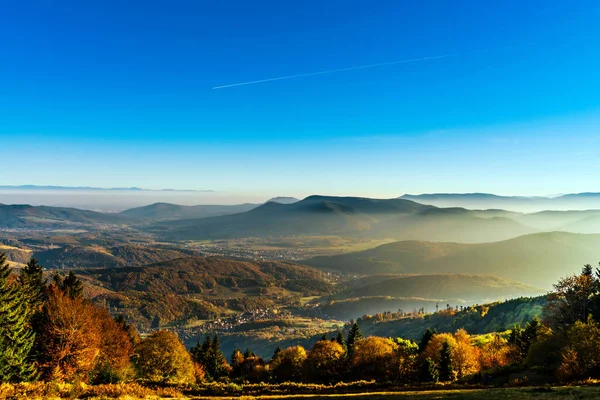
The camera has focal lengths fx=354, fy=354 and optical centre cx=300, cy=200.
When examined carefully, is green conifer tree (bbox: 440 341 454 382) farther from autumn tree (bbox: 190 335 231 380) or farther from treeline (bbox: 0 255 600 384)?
autumn tree (bbox: 190 335 231 380)

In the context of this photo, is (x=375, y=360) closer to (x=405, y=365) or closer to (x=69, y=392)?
(x=405, y=365)

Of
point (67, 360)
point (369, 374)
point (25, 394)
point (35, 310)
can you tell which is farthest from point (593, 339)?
point (35, 310)

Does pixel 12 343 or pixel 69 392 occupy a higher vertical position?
pixel 12 343

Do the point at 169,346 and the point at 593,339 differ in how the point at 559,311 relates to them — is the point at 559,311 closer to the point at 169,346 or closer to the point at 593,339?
the point at 593,339

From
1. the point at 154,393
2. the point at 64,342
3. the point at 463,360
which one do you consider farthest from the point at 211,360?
the point at 154,393

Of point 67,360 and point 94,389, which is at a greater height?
point 94,389
